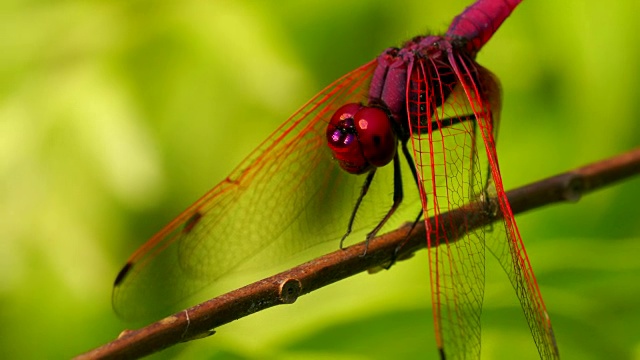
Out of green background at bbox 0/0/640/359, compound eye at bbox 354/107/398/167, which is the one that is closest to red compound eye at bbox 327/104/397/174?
compound eye at bbox 354/107/398/167

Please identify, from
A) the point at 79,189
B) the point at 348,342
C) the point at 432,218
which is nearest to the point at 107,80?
the point at 79,189

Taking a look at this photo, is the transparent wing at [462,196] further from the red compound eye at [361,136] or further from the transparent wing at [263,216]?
the transparent wing at [263,216]

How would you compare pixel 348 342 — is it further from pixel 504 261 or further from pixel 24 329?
pixel 24 329

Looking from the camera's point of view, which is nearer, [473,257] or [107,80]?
[473,257]

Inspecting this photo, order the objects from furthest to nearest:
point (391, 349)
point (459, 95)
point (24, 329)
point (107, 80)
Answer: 1. point (107, 80)
2. point (24, 329)
3. point (391, 349)
4. point (459, 95)

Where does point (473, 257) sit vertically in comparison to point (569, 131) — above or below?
below

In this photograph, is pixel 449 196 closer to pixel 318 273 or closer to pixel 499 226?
pixel 499 226
